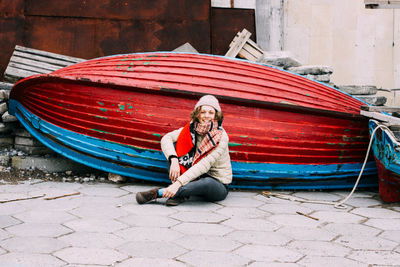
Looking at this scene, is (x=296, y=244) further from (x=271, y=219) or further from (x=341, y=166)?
(x=341, y=166)

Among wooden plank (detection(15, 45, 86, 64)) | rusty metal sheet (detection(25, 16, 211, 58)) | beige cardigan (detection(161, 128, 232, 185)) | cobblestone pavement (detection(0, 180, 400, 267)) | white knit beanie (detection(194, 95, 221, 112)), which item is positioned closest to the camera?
cobblestone pavement (detection(0, 180, 400, 267))

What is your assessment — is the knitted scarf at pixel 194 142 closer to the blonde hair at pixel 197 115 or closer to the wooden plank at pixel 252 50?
the blonde hair at pixel 197 115

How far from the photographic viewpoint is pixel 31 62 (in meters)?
6.25

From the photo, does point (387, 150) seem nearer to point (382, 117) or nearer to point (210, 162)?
point (382, 117)

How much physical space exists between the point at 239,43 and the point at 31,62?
2.87 metres

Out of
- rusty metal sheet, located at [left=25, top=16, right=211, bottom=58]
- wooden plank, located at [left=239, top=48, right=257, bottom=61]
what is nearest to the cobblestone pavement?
rusty metal sheet, located at [left=25, top=16, right=211, bottom=58]

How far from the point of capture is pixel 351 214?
4207mm

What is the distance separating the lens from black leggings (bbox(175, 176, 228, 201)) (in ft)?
14.0

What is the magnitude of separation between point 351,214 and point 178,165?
1.56 m

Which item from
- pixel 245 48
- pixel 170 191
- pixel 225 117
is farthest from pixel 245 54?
pixel 170 191

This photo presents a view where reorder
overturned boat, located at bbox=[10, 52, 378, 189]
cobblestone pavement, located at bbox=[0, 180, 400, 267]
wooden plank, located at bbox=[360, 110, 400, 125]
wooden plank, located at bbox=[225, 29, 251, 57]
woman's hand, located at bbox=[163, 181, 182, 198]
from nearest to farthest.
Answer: cobblestone pavement, located at bbox=[0, 180, 400, 267], woman's hand, located at bbox=[163, 181, 182, 198], wooden plank, located at bbox=[360, 110, 400, 125], overturned boat, located at bbox=[10, 52, 378, 189], wooden plank, located at bbox=[225, 29, 251, 57]

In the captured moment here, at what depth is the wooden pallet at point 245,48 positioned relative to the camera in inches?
275

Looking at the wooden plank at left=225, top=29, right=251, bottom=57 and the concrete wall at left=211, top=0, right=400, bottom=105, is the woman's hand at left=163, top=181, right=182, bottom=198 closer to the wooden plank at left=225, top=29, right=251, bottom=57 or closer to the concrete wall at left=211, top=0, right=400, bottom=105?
the wooden plank at left=225, top=29, right=251, bottom=57

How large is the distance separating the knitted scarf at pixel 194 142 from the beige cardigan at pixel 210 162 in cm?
5
